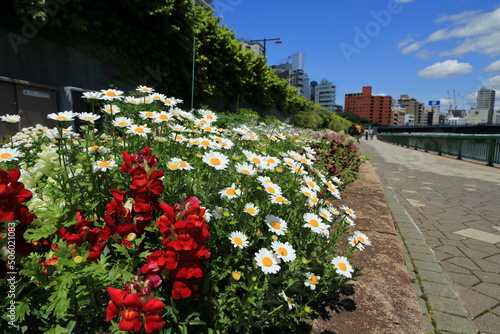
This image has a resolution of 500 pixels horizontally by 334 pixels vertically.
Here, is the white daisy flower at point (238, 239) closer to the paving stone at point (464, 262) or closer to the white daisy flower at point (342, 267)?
the white daisy flower at point (342, 267)

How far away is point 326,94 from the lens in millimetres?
137000

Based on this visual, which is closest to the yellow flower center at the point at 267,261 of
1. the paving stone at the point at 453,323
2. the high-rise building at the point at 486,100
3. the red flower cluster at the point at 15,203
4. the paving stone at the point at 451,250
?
the red flower cluster at the point at 15,203

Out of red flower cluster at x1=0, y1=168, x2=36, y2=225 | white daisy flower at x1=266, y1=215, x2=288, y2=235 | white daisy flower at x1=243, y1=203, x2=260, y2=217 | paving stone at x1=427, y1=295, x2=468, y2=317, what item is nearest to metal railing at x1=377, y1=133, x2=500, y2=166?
paving stone at x1=427, y1=295, x2=468, y2=317

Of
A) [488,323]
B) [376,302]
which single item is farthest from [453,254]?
[376,302]

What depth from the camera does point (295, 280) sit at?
4.91 ft

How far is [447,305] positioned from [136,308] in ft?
7.30

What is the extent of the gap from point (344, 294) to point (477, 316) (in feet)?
3.45

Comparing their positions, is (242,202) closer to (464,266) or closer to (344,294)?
(344,294)

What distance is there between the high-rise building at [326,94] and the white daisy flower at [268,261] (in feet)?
466

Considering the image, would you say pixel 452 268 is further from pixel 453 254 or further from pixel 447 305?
pixel 447 305

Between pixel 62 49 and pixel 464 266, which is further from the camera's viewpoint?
pixel 62 49

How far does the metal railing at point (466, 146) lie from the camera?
1164cm

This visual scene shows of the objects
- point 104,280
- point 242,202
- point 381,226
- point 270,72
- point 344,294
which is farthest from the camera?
point 270,72

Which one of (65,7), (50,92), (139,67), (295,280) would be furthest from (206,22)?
(295,280)
